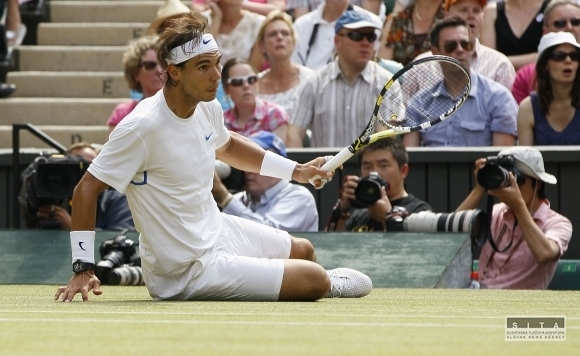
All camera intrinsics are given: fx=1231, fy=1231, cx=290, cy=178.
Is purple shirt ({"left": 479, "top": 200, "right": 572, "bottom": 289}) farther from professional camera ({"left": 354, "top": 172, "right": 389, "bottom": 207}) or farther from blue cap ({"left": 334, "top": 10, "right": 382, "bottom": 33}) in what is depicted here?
blue cap ({"left": 334, "top": 10, "right": 382, "bottom": 33})

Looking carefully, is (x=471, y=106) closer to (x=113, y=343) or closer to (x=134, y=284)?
(x=134, y=284)

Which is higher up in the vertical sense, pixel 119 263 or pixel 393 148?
pixel 393 148

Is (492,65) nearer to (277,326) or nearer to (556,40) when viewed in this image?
(556,40)

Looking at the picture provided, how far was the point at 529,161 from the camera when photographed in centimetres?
827

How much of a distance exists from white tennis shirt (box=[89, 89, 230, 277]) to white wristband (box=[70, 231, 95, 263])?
0.92 ft

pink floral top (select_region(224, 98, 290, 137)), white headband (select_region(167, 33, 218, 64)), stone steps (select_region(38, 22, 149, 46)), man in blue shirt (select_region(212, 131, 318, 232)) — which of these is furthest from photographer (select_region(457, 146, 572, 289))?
stone steps (select_region(38, 22, 149, 46))

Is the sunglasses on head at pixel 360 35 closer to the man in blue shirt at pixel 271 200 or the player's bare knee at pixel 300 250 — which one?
the man in blue shirt at pixel 271 200

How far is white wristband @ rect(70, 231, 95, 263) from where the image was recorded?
5953 mm

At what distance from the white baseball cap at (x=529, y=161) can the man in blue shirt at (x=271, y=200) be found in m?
1.54

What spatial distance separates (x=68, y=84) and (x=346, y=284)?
7100 mm

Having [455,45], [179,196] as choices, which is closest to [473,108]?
[455,45]

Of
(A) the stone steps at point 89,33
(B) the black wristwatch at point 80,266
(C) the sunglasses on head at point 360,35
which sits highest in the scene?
(C) the sunglasses on head at point 360,35

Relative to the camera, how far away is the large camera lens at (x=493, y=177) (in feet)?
26.3

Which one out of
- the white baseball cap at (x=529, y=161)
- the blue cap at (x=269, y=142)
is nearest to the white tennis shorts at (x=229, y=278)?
the blue cap at (x=269, y=142)
